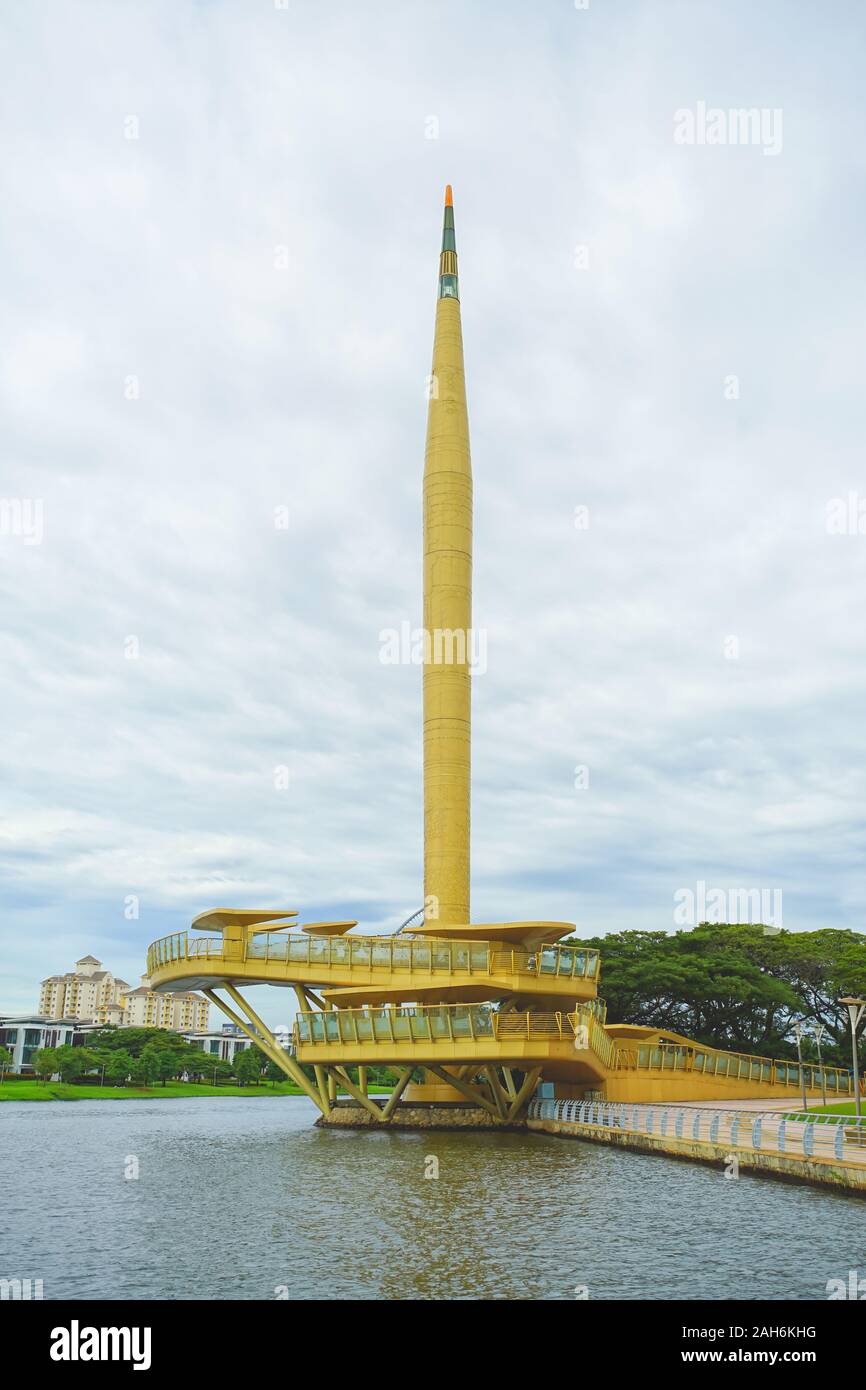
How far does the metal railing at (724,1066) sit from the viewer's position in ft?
178

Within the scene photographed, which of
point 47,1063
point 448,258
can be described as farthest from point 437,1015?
point 47,1063

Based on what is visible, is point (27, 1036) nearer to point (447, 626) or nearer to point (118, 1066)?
point (118, 1066)

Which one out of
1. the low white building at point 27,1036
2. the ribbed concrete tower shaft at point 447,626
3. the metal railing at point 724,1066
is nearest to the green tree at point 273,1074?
the low white building at point 27,1036

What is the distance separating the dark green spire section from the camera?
7162 cm

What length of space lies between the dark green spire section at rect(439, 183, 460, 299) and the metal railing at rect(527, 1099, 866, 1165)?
48.7 m

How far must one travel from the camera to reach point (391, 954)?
45156 mm

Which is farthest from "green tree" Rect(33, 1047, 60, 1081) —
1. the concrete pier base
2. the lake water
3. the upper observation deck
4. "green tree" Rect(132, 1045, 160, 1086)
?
the lake water

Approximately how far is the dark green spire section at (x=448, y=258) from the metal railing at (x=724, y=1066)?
4617 centimetres

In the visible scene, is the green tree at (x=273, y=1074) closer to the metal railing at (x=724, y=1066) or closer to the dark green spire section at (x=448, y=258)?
the metal railing at (x=724, y=1066)

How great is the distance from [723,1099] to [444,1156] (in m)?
29.0

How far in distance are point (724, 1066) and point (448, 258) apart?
5161 cm

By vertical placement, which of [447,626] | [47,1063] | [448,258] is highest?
[448,258]

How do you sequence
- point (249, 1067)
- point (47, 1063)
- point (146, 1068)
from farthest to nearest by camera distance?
point (249, 1067), point (146, 1068), point (47, 1063)
